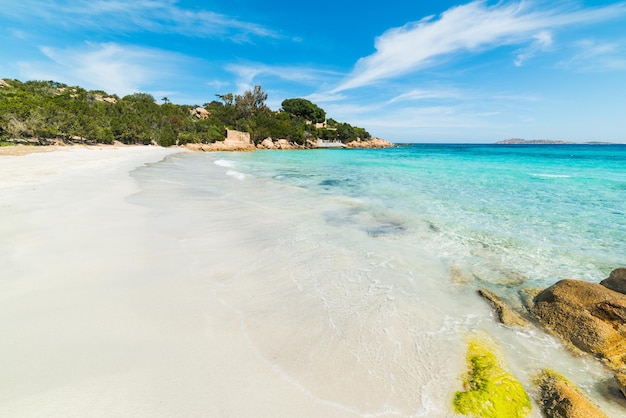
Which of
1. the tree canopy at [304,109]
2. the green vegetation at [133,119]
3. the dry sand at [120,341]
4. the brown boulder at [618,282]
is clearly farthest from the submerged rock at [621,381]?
the tree canopy at [304,109]

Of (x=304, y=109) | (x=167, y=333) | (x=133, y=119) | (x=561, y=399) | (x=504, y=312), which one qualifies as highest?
(x=304, y=109)

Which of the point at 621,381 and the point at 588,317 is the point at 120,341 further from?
the point at 588,317

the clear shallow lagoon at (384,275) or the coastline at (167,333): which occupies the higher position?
the coastline at (167,333)

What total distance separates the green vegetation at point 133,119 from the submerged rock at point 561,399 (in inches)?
1577

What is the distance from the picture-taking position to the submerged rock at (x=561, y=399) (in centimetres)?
224

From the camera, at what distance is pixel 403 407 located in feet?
7.64

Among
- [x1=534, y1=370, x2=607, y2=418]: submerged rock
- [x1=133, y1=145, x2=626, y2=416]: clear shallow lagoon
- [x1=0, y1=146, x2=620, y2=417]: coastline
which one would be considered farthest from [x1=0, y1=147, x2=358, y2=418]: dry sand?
[x1=534, y1=370, x2=607, y2=418]: submerged rock

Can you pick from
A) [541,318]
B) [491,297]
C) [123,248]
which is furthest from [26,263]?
[541,318]

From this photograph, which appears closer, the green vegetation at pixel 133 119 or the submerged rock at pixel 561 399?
the submerged rock at pixel 561 399

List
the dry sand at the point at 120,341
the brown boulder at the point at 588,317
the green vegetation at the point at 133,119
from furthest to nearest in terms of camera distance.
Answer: the green vegetation at the point at 133,119
the brown boulder at the point at 588,317
the dry sand at the point at 120,341

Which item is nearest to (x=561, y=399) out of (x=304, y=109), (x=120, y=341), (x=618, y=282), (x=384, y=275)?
(x=384, y=275)

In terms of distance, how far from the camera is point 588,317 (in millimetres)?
3453

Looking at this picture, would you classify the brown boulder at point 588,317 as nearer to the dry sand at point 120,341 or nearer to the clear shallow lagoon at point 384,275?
the clear shallow lagoon at point 384,275

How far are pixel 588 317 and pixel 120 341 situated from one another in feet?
17.8
